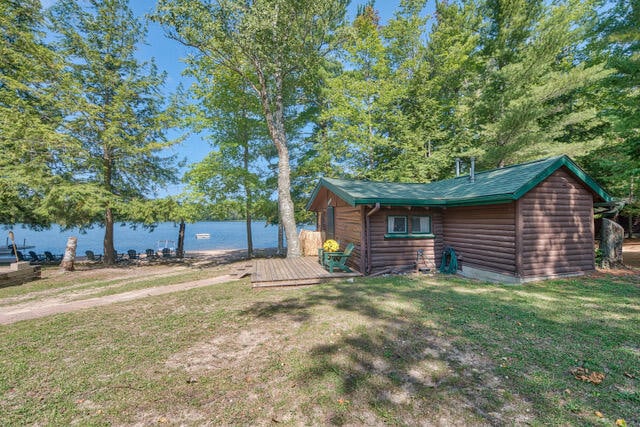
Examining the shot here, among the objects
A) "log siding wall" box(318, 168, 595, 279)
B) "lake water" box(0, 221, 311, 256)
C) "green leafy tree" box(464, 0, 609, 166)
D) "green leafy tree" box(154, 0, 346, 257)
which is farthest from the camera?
"lake water" box(0, 221, 311, 256)

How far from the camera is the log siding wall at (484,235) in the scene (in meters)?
8.76

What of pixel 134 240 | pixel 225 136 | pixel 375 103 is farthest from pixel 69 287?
pixel 134 240

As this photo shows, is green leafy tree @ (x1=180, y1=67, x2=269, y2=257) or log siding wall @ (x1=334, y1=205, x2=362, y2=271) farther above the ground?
green leafy tree @ (x1=180, y1=67, x2=269, y2=257)

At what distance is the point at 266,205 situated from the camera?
18.7m

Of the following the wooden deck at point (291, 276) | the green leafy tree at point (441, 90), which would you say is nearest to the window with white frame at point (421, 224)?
the wooden deck at point (291, 276)

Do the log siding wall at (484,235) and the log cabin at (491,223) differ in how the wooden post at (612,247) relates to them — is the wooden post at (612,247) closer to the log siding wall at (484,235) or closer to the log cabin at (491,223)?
the log cabin at (491,223)

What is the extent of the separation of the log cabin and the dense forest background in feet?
11.7

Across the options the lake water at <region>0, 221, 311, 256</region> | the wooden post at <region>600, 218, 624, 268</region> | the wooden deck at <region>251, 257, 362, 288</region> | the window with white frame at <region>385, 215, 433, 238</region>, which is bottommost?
the lake water at <region>0, 221, 311, 256</region>

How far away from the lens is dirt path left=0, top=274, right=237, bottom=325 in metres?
6.93

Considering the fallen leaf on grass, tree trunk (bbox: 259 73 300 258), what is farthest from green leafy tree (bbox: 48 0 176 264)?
the fallen leaf on grass

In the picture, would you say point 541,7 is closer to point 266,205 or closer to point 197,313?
point 266,205

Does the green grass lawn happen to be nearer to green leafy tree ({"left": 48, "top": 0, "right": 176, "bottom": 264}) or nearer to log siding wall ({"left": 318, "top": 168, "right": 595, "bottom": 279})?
log siding wall ({"left": 318, "top": 168, "right": 595, "bottom": 279})

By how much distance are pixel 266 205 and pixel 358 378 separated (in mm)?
15965

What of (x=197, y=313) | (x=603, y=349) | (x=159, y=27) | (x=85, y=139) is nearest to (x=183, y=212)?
(x=85, y=139)
